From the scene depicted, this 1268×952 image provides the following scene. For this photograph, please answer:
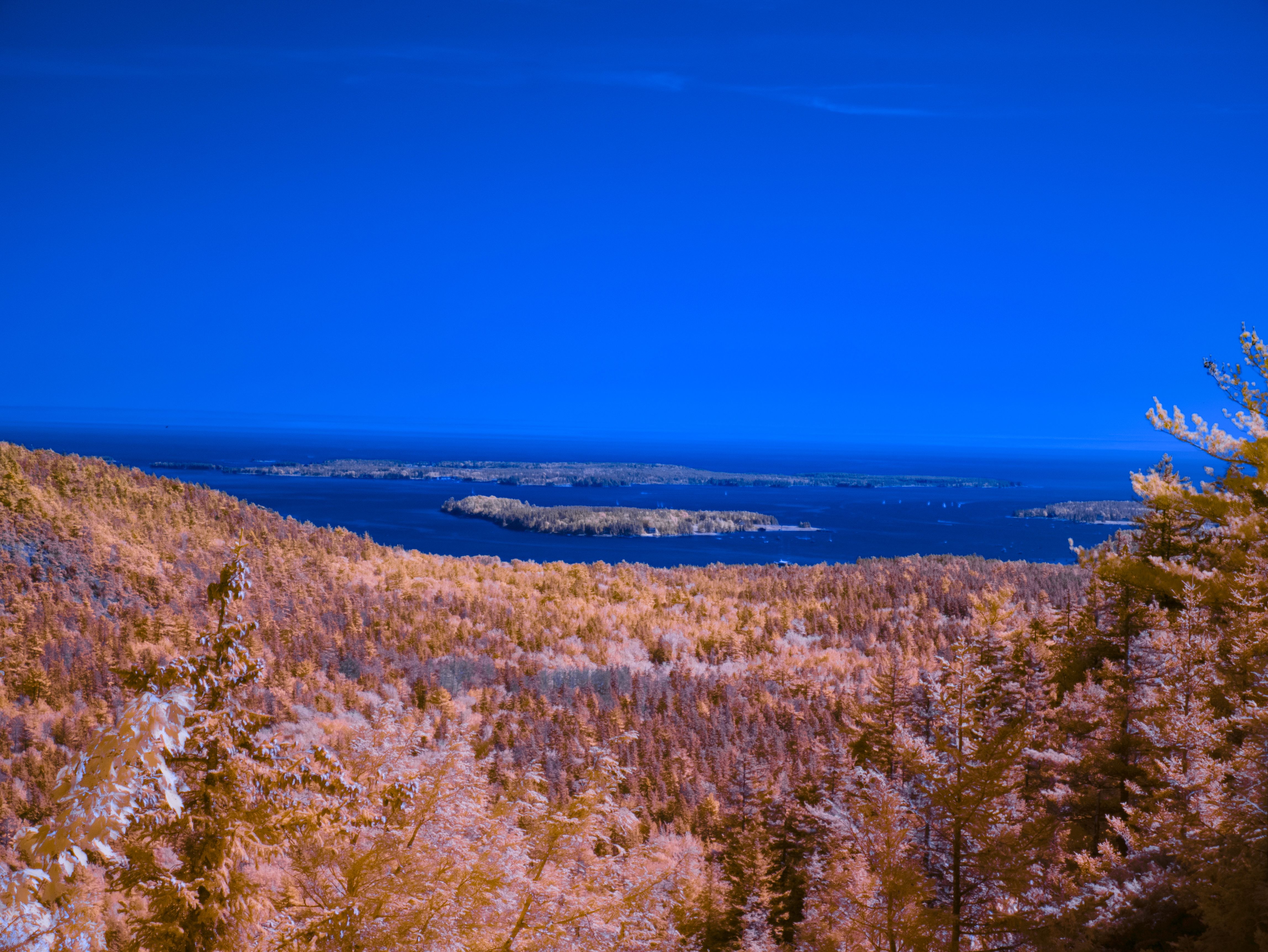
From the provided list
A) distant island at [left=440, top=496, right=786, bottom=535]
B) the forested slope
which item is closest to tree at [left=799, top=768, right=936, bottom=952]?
the forested slope

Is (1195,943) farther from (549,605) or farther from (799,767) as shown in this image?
(549,605)

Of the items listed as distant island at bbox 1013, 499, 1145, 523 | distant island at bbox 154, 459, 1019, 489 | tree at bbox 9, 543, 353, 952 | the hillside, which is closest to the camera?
tree at bbox 9, 543, 353, 952

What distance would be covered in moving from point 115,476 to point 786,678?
27.1 m

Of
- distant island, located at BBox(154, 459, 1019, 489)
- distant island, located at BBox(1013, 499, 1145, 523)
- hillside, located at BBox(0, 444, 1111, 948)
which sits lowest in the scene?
hillside, located at BBox(0, 444, 1111, 948)

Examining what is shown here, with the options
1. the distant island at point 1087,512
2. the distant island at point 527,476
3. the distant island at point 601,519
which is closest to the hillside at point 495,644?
the distant island at point 601,519

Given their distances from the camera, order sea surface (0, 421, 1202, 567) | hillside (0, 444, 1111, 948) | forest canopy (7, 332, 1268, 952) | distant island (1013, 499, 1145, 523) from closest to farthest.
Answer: forest canopy (7, 332, 1268, 952)
hillside (0, 444, 1111, 948)
sea surface (0, 421, 1202, 567)
distant island (1013, 499, 1145, 523)

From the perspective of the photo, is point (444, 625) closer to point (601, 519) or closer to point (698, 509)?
point (601, 519)

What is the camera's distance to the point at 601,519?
9194cm

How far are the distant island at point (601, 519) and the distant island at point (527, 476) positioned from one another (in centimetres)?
4826

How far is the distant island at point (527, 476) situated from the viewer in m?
139

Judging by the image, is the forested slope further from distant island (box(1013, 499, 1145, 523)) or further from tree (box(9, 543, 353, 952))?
distant island (box(1013, 499, 1145, 523))

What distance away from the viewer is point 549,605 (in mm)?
31938

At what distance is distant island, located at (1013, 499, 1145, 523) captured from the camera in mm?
96438

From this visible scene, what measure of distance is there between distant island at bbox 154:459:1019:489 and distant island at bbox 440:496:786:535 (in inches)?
1900
